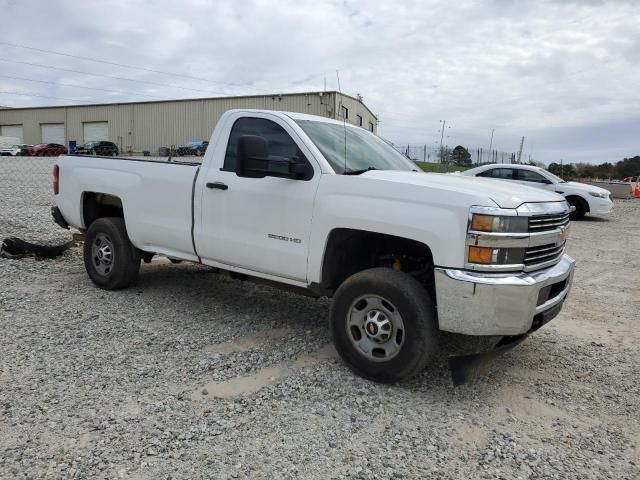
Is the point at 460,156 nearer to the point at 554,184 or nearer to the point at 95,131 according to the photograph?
the point at 554,184

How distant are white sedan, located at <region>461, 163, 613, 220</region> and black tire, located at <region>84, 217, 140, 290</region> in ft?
38.3

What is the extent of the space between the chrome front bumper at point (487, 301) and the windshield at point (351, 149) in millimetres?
1311

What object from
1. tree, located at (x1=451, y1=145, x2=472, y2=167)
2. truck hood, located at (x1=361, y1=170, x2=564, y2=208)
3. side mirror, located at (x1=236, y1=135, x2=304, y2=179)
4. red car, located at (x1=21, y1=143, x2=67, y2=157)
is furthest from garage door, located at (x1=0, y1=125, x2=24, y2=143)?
truck hood, located at (x1=361, y1=170, x2=564, y2=208)

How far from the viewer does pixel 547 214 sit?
3711mm

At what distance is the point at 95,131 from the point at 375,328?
189 ft

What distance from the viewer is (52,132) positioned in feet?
192

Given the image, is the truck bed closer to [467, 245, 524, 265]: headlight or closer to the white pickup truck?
the white pickup truck

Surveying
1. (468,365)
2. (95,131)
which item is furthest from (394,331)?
(95,131)

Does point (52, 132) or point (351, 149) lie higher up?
point (52, 132)

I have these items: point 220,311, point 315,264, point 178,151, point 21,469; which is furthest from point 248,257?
point 178,151

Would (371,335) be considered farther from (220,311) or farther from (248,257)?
(220,311)

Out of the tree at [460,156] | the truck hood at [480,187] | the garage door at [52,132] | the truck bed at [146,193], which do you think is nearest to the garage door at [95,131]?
the garage door at [52,132]

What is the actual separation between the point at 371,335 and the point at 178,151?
494 cm

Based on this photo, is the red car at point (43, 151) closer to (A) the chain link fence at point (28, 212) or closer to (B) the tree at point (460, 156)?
(A) the chain link fence at point (28, 212)
